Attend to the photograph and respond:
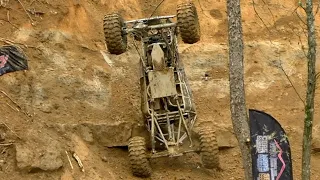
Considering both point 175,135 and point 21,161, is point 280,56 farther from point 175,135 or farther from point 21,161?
point 21,161

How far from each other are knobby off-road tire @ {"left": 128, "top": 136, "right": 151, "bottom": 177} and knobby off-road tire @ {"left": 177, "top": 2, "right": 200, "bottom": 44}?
6.35 ft

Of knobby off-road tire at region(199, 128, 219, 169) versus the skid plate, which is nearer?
knobby off-road tire at region(199, 128, 219, 169)

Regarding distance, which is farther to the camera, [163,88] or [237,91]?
[163,88]

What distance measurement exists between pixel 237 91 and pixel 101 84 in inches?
186

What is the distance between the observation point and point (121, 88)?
13375 millimetres

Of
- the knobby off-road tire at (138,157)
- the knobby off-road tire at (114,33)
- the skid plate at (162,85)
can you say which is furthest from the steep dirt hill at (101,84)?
the knobby off-road tire at (114,33)

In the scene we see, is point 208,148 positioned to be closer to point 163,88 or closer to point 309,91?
point 163,88

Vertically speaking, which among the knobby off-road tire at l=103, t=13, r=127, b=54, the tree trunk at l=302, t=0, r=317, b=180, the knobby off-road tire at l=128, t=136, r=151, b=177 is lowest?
the knobby off-road tire at l=128, t=136, r=151, b=177

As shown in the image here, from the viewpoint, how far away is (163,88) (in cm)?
1088

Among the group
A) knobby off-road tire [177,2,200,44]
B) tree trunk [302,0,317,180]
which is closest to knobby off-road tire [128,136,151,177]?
knobby off-road tire [177,2,200,44]

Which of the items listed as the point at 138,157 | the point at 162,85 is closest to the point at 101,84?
the point at 162,85

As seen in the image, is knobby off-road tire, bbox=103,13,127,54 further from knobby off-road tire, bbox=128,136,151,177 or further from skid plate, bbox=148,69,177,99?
knobby off-road tire, bbox=128,136,151,177

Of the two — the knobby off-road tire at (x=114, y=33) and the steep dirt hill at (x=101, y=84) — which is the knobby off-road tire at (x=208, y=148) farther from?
the knobby off-road tire at (x=114, y=33)

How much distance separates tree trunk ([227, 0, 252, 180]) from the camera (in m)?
8.62
